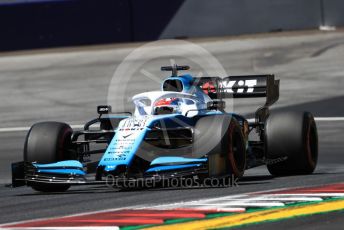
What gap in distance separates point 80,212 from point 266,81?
210 inches

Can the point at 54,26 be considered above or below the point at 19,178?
above

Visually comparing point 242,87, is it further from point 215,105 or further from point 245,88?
point 215,105

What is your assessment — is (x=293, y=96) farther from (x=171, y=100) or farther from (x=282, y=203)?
(x=282, y=203)

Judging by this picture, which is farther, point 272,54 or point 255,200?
point 272,54

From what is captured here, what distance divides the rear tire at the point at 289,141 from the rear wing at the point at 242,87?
116cm

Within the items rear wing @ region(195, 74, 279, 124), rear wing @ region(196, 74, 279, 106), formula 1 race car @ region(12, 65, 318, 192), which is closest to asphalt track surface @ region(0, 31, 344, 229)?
formula 1 race car @ region(12, 65, 318, 192)

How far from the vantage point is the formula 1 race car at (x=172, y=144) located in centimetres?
1167

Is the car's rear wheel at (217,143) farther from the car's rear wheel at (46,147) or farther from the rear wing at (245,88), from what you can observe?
→ the rear wing at (245,88)

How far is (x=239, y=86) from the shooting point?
14398 mm

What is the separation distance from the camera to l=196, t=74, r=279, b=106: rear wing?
14133mm

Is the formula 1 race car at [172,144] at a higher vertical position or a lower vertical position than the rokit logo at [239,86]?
lower

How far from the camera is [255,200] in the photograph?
988 cm

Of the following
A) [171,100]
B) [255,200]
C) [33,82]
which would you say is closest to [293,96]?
[33,82]

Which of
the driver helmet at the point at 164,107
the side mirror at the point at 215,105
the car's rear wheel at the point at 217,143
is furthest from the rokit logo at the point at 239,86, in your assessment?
the car's rear wheel at the point at 217,143
